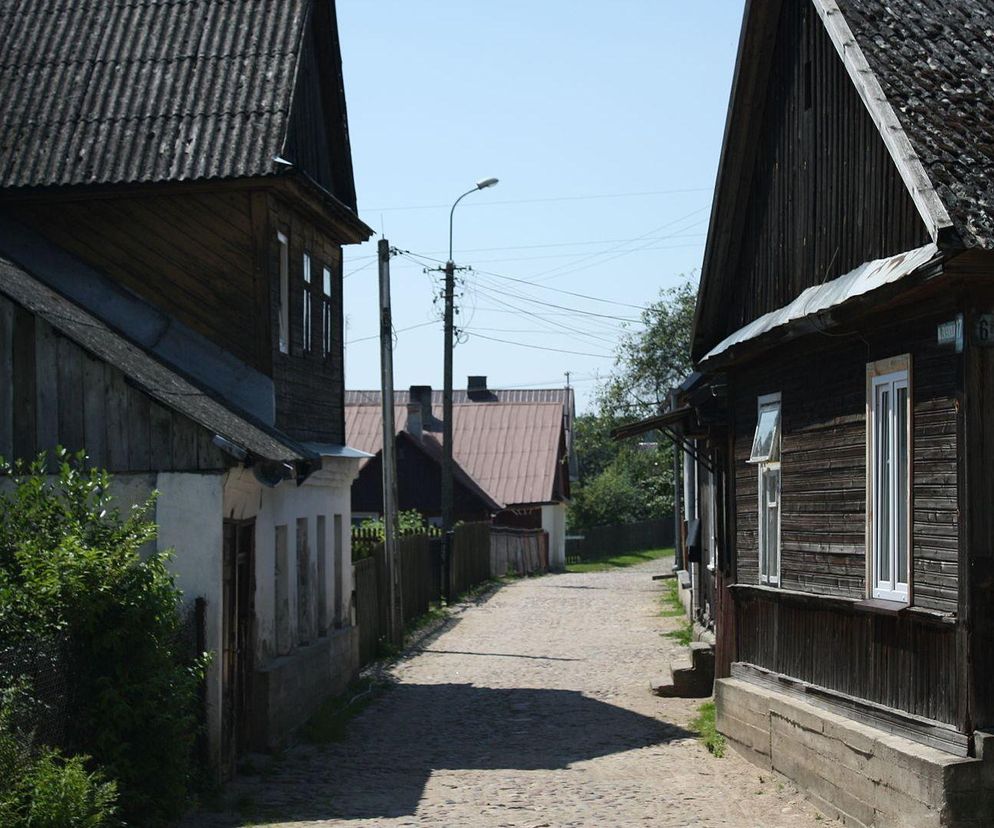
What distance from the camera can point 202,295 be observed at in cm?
1558

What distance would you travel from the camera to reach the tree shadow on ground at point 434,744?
39.3 feet

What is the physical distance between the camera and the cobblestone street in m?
11.3

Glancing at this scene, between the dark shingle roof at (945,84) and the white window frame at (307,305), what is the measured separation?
7.86m

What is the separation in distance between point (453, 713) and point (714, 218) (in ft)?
20.2

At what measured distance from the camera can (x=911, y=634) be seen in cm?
995

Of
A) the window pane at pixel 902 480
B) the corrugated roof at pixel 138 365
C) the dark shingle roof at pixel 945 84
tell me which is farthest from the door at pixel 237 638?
the dark shingle roof at pixel 945 84

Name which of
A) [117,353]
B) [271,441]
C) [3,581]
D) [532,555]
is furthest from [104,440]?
[532,555]

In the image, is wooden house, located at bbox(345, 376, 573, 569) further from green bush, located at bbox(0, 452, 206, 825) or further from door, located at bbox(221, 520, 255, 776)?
green bush, located at bbox(0, 452, 206, 825)

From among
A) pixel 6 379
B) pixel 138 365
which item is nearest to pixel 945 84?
pixel 138 365

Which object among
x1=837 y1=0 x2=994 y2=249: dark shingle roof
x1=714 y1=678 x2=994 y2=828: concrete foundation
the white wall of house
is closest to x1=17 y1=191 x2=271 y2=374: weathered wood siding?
x1=714 y1=678 x2=994 y2=828: concrete foundation

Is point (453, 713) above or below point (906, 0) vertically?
below

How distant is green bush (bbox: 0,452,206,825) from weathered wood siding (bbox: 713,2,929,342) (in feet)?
17.4

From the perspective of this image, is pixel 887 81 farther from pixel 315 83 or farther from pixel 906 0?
pixel 315 83

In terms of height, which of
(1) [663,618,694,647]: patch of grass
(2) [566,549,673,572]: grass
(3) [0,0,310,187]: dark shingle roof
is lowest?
(2) [566,549,673,572]: grass
